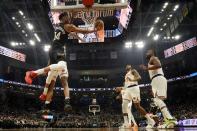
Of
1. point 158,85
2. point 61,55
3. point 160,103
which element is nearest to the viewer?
point 61,55

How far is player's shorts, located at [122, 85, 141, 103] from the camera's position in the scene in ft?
29.7

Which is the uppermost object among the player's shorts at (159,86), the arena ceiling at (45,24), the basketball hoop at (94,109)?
the arena ceiling at (45,24)

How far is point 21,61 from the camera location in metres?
33.6

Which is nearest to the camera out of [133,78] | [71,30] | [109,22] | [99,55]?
[71,30]

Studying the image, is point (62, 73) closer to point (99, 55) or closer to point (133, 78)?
point (133, 78)

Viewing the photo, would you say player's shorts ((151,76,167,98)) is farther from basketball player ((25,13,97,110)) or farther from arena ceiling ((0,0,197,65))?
arena ceiling ((0,0,197,65))

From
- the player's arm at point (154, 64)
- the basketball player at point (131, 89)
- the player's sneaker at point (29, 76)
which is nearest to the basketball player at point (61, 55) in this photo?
the player's sneaker at point (29, 76)

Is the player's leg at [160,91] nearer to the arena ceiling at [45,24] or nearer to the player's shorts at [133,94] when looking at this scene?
the player's shorts at [133,94]

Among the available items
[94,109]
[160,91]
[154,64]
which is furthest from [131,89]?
[94,109]

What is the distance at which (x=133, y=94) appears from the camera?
359 inches

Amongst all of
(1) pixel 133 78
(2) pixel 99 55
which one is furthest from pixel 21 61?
(1) pixel 133 78

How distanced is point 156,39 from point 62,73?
27.7 meters

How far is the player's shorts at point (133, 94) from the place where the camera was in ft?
29.7

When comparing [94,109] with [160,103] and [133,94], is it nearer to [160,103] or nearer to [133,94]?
[133,94]
